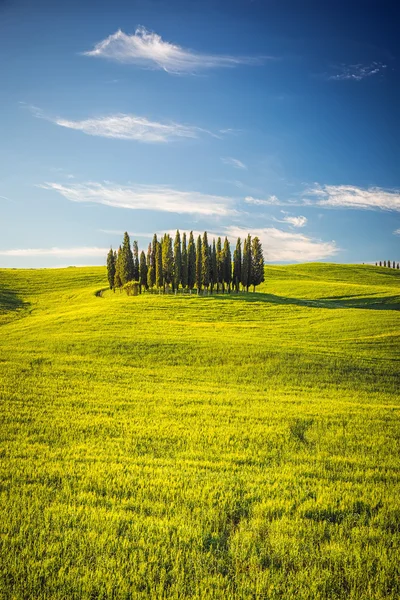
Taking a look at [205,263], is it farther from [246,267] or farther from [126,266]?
[126,266]

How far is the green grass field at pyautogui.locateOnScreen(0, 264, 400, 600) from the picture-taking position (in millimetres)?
6672

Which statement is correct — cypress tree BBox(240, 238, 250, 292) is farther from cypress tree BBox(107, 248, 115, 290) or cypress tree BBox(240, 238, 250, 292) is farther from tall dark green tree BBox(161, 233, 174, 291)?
cypress tree BBox(107, 248, 115, 290)

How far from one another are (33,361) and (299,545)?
2662cm

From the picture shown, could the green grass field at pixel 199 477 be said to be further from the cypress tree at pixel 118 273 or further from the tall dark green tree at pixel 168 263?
the cypress tree at pixel 118 273

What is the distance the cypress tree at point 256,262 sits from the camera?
9231 centimetres

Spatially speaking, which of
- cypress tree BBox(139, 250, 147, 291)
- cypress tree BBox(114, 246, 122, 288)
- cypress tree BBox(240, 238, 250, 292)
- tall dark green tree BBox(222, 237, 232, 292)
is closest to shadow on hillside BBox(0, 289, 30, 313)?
cypress tree BBox(114, 246, 122, 288)

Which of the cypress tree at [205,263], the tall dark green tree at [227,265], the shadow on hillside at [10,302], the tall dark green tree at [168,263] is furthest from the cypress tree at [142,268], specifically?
the shadow on hillside at [10,302]

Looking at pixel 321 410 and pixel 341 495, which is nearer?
pixel 341 495

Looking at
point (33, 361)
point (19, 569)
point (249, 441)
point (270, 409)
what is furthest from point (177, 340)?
point (19, 569)

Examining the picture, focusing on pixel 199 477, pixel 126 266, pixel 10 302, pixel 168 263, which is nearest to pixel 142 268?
pixel 126 266

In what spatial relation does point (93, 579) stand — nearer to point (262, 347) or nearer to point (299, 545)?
point (299, 545)

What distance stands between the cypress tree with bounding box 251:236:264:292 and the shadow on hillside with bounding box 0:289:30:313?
55.9 metres

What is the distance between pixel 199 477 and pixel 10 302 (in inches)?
3151

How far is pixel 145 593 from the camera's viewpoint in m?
6.19
